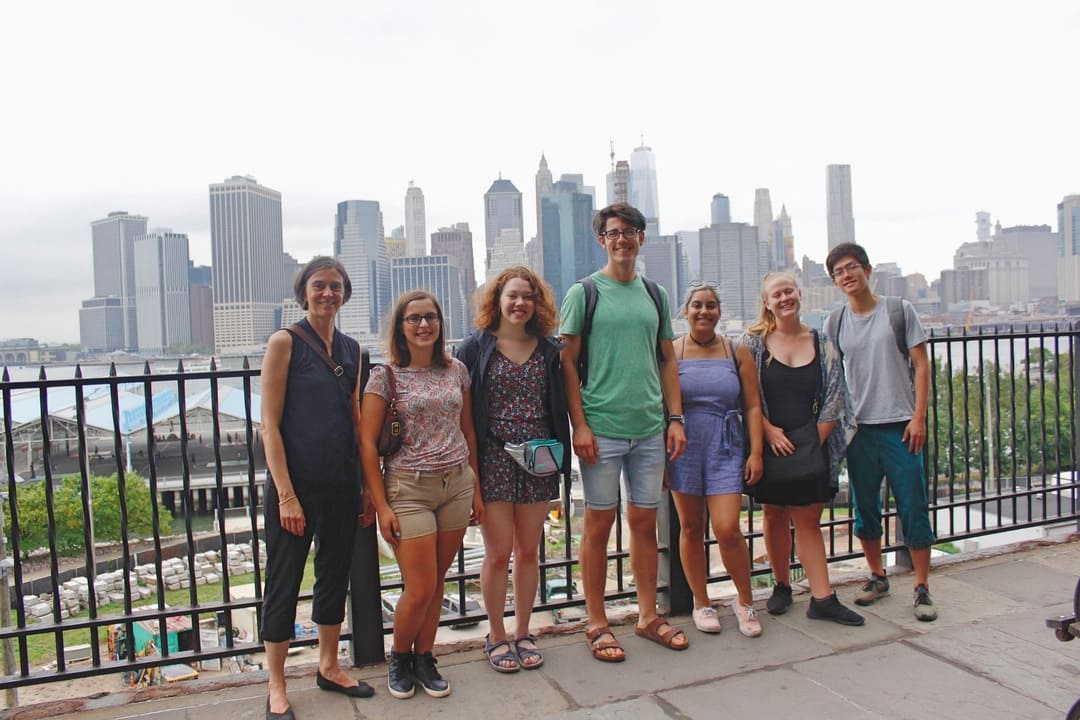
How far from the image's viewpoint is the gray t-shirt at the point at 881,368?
380cm

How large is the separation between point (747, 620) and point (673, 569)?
43cm

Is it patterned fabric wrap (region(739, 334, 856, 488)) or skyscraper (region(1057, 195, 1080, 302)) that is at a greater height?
skyscraper (region(1057, 195, 1080, 302))

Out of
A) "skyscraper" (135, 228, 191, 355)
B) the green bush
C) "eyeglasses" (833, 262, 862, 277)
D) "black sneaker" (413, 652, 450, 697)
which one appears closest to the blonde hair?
"eyeglasses" (833, 262, 862, 277)

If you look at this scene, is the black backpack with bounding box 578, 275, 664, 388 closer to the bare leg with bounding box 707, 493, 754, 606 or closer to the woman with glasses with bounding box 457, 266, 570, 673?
the woman with glasses with bounding box 457, 266, 570, 673

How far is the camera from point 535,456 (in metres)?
3.10

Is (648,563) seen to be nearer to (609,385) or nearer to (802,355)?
(609,385)

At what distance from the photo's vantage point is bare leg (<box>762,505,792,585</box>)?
3.77 meters

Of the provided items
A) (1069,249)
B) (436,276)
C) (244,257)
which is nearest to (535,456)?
(436,276)

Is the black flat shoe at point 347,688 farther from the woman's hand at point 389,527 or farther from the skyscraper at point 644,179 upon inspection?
the skyscraper at point 644,179

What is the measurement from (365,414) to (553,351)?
0.81 m

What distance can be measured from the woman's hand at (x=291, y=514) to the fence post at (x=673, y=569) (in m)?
1.83

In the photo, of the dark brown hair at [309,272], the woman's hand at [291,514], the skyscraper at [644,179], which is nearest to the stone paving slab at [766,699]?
the woman's hand at [291,514]

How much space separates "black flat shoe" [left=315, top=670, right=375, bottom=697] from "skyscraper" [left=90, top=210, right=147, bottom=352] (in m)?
119

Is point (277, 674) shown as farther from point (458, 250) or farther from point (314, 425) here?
point (458, 250)
